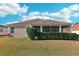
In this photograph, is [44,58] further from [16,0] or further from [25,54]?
[16,0]

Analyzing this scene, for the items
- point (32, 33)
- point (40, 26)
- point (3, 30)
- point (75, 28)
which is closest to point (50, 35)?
point (40, 26)

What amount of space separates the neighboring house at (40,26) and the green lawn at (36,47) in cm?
28

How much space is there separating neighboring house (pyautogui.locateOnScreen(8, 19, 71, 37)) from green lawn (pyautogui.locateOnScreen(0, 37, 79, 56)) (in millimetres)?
278

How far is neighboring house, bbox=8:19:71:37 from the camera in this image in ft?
70.4

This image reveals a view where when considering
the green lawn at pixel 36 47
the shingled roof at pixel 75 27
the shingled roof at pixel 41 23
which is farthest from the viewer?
the shingled roof at pixel 41 23

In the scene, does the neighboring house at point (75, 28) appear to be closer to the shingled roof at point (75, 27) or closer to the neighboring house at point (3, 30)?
the shingled roof at point (75, 27)

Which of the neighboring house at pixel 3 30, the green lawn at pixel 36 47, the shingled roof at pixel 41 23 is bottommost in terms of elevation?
the green lawn at pixel 36 47

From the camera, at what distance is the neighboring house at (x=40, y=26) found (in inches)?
845

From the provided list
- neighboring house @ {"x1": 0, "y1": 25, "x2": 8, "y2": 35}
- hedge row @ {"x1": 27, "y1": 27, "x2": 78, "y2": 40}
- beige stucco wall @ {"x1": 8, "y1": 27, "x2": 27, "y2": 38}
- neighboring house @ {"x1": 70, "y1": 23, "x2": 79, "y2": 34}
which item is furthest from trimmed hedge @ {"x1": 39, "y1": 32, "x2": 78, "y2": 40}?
neighboring house @ {"x1": 0, "y1": 25, "x2": 8, "y2": 35}

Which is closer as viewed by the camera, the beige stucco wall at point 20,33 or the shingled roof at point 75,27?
the shingled roof at point 75,27

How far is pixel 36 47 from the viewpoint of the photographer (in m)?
21.2

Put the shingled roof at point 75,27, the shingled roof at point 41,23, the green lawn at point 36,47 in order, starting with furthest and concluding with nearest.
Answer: the shingled roof at point 41,23, the shingled roof at point 75,27, the green lawn at point 36,47

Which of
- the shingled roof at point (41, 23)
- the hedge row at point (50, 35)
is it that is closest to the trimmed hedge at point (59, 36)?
the hedge row at point (50, 35)

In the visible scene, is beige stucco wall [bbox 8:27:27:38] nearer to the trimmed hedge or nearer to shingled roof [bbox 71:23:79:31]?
the trimmed hedge
